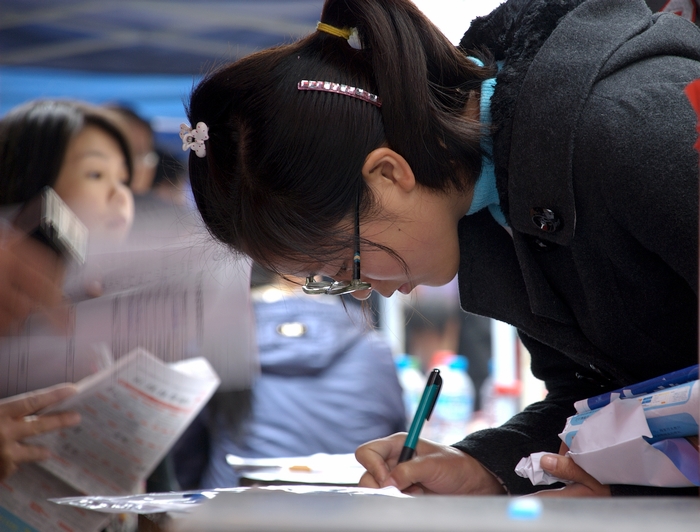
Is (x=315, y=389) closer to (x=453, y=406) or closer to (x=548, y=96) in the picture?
(x=453, y=406)

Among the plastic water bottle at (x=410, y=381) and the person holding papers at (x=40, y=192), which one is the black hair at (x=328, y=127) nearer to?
the person holding papers at (x=40, y=192)

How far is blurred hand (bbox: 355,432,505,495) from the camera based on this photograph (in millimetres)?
850

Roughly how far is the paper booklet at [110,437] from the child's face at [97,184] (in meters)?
0.53

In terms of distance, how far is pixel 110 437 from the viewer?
97cm

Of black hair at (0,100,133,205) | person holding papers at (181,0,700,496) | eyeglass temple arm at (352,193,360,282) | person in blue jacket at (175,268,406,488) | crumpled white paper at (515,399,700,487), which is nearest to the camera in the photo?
crumpled white paper at (515,399,700,487)

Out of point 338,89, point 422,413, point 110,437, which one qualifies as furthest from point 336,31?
point 110,437

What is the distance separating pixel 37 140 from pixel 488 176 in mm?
1096

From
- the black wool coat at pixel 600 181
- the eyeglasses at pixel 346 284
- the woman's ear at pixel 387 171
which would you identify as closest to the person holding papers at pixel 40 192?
the eyeglasses at pixel 346 284

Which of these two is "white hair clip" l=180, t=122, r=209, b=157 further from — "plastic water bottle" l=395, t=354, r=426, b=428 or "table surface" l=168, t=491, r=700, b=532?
"plastic water bottle" l=395, t=354, r=426, b=428

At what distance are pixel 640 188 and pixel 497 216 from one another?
0.77ft

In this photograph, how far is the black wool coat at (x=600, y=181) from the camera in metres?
0.67

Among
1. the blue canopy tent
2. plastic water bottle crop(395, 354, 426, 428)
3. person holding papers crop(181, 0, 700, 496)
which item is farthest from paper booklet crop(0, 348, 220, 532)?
plastic water bottle crop(395, 354, 426, 428)

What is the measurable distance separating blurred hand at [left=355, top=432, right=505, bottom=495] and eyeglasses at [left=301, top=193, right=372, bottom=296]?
21 centimetres

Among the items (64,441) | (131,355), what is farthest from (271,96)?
(64,441)
